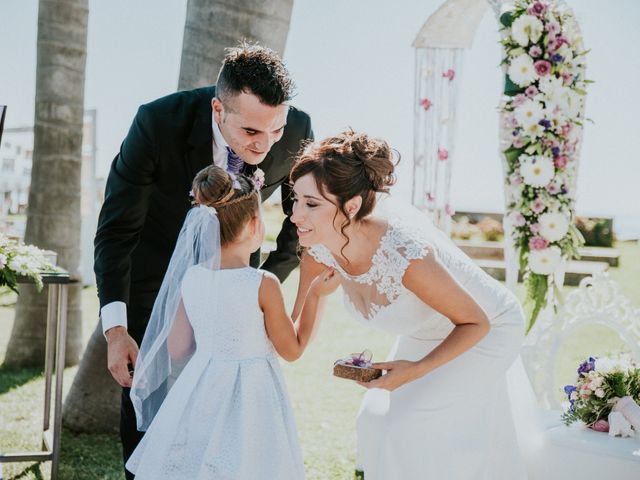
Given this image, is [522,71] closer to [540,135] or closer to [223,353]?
[540,135]

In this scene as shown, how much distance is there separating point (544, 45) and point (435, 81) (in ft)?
11.3

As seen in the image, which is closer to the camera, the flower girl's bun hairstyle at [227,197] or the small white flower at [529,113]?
the flower girl's bun hairstyle at [227,197]

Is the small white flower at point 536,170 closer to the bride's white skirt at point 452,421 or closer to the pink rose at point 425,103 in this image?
the bride's white skirt at point 452,421

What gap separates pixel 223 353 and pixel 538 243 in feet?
9.16

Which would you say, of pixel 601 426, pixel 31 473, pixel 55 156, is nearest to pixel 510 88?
pixel 601 426

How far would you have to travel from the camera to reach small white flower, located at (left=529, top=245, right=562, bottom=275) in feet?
16.3

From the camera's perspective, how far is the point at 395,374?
Answer: 271 cm

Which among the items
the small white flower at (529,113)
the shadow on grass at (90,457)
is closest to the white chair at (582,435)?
the small white flower at (529,113)

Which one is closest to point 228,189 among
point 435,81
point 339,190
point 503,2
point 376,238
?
point 339,190

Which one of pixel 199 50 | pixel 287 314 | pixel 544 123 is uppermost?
pixel 199 50

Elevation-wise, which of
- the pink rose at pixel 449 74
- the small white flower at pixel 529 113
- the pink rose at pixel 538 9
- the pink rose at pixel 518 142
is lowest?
the pink rose at pixel 518 142

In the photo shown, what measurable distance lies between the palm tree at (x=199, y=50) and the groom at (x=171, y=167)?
1.64 metres

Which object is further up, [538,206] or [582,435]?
[538,206]

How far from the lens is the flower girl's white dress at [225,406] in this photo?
2.75 meters
